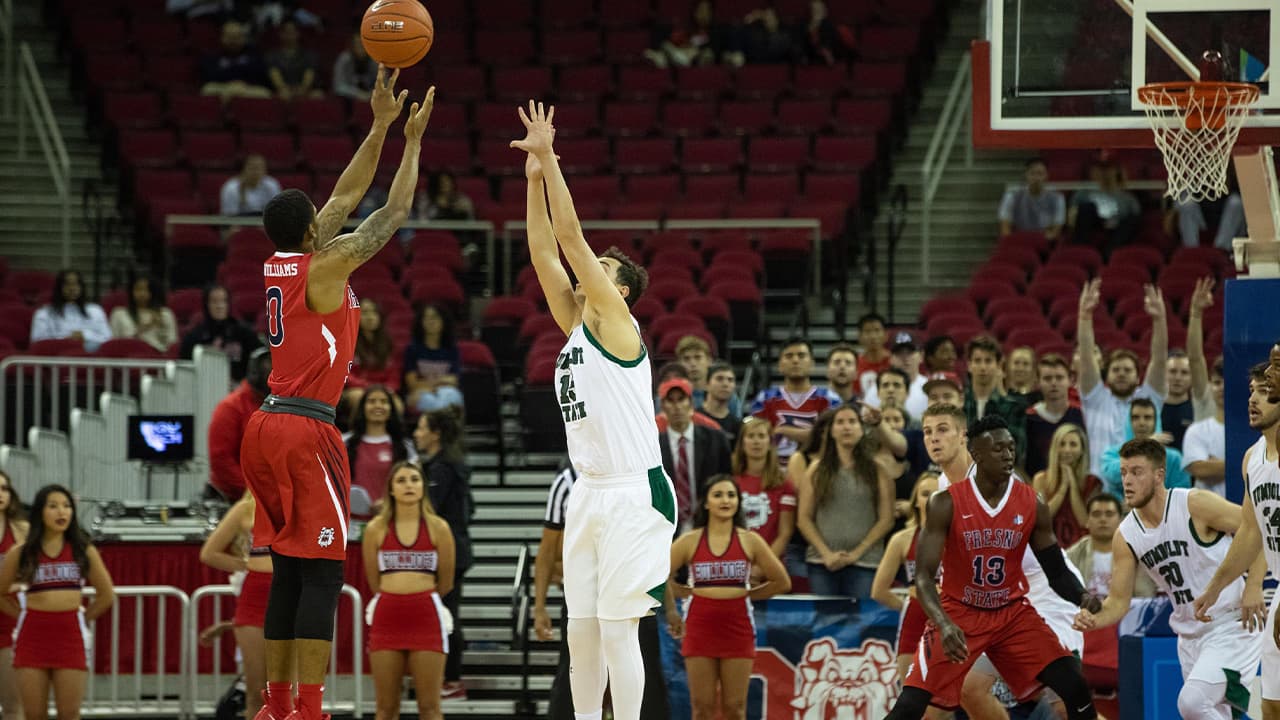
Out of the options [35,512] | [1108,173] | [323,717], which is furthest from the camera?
[1108,173]

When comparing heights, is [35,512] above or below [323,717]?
above

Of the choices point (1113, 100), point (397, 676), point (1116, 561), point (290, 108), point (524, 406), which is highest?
point (290, 108)

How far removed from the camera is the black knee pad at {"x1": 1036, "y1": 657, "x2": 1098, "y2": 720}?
28.7 ft

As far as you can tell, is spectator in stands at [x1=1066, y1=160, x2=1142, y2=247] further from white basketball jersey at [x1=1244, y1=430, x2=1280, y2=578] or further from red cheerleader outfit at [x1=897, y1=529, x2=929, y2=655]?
white basketball jersey at [x1=1244, y1=430, x2=1280, y2=578]

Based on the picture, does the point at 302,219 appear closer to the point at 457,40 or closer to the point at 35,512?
the point at 35,512

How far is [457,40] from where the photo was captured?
2236 cm

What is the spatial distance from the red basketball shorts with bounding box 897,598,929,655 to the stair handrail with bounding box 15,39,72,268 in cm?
1202

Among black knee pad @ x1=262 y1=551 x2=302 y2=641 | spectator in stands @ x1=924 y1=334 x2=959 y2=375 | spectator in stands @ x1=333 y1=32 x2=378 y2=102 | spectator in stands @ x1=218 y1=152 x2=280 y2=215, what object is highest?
spectator in stands @ x1=333 y1=32 x2=378 y2=102

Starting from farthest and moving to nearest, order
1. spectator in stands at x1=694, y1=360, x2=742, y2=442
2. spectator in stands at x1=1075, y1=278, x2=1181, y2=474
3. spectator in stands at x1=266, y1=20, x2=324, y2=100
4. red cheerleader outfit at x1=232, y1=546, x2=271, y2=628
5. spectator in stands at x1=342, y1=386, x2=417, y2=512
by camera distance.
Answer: spectator in stands at x1=266, y1=20, x2=324, y2=100, spectator in stands at x1=694, y1=360, x2=742, y2=442, spectator in stands at x1=1075, y1=278, x2=1181, y2=474, spectator in stands at x1=342, y1=386, x2=417, y2=512, red cheerleader outfit at x1=232, y1=546, x2=271, y2=628

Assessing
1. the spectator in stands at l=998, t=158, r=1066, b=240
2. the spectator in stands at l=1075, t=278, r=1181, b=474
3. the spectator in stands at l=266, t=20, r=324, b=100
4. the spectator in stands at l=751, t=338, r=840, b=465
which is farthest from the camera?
the spectator in stands at l=266, t=20, r=324, b=100

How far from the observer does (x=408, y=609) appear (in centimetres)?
1076

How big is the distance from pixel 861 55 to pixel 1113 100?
11.8 metres

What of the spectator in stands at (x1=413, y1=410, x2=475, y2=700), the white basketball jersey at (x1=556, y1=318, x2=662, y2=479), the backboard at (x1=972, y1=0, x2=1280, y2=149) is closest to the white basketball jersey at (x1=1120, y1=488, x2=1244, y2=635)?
the backboard at (x1=972, y1=0, x2=1280, y2=149)

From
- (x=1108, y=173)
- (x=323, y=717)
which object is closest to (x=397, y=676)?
(x=323, y=717)
